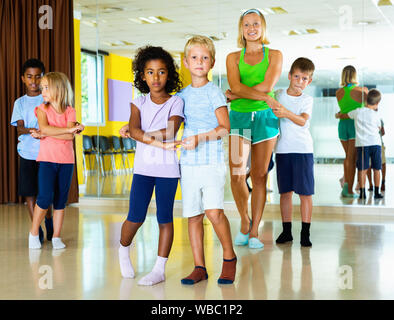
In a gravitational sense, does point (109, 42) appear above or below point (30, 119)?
above

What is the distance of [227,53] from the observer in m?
5.29

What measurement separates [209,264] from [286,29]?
307 cm

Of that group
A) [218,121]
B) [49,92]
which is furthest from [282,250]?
[49,92]

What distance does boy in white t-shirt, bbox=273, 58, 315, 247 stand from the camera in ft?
11.2

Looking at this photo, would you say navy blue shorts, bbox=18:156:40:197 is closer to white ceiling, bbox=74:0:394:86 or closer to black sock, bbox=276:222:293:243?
black sock, bbox=276:222:293:243

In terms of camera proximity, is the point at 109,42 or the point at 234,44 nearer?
the point at 234,44

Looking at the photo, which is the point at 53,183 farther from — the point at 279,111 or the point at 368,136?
the point at 368,136

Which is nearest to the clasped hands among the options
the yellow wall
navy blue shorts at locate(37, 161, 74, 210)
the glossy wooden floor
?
the glossy wooden floor

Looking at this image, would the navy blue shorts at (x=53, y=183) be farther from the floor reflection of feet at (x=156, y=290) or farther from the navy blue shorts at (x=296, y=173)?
the navy blue shorts at (x=296, y=173)

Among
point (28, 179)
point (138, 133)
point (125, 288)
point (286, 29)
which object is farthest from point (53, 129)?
point (286, 29)

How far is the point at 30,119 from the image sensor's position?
361 cm

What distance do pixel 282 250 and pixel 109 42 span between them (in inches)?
136

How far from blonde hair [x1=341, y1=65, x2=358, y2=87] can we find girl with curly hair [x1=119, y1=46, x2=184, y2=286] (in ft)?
9.53
